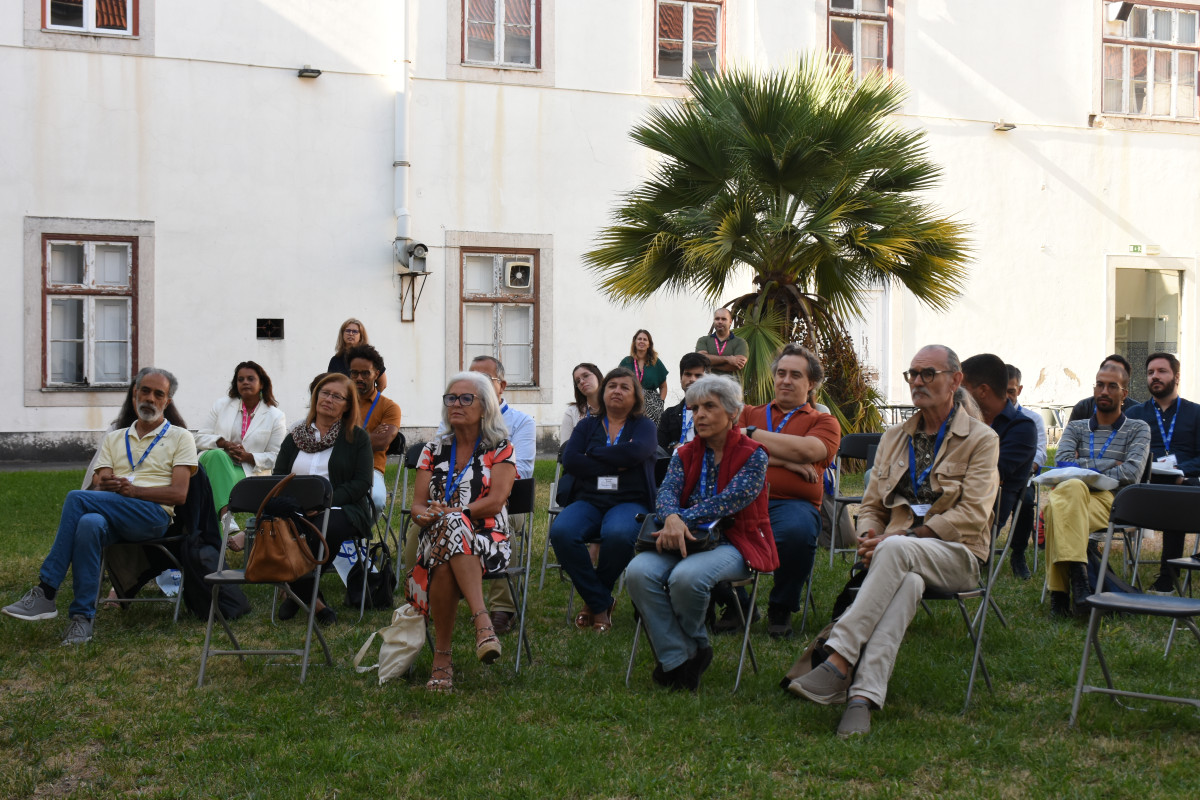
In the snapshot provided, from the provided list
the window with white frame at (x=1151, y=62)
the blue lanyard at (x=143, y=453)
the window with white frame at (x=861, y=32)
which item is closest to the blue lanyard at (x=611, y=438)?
the blue lanyard at (x=143, y=453)

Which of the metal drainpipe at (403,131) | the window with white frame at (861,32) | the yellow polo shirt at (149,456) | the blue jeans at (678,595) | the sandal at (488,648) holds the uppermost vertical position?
the window with white frame at (861,32)

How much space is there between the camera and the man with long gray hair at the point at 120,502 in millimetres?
5559

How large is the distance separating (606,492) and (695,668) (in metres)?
1.45

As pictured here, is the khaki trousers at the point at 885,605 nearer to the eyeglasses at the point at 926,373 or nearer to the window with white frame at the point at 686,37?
the eyeglasses at the point at 926,373

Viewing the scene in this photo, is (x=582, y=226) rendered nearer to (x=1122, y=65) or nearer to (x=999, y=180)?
(x=999, y=180)

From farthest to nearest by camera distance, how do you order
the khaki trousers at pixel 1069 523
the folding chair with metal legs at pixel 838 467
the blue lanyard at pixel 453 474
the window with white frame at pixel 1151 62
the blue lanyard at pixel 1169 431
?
the window with white frame at pixel 1151 62
the blue lanyard at pixel 1169 431
the folding chair with metal legs at pixel 838 467
the khaki trousers at pixel 1069 523
the blue lanyard at pixel 453 474

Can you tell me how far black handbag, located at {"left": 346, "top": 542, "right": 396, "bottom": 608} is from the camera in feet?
20.5

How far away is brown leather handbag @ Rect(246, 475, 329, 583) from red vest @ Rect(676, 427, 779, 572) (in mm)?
1651

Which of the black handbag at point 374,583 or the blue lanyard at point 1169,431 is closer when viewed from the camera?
the black handbag at point 374,583

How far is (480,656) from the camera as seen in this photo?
4.55m

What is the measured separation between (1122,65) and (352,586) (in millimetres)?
14266

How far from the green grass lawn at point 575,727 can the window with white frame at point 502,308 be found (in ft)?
29.5

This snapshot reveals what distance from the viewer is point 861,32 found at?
604 inches

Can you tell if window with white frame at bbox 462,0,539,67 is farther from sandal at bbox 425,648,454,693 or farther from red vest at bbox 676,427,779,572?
sandal at bbox 425,648,454,693
